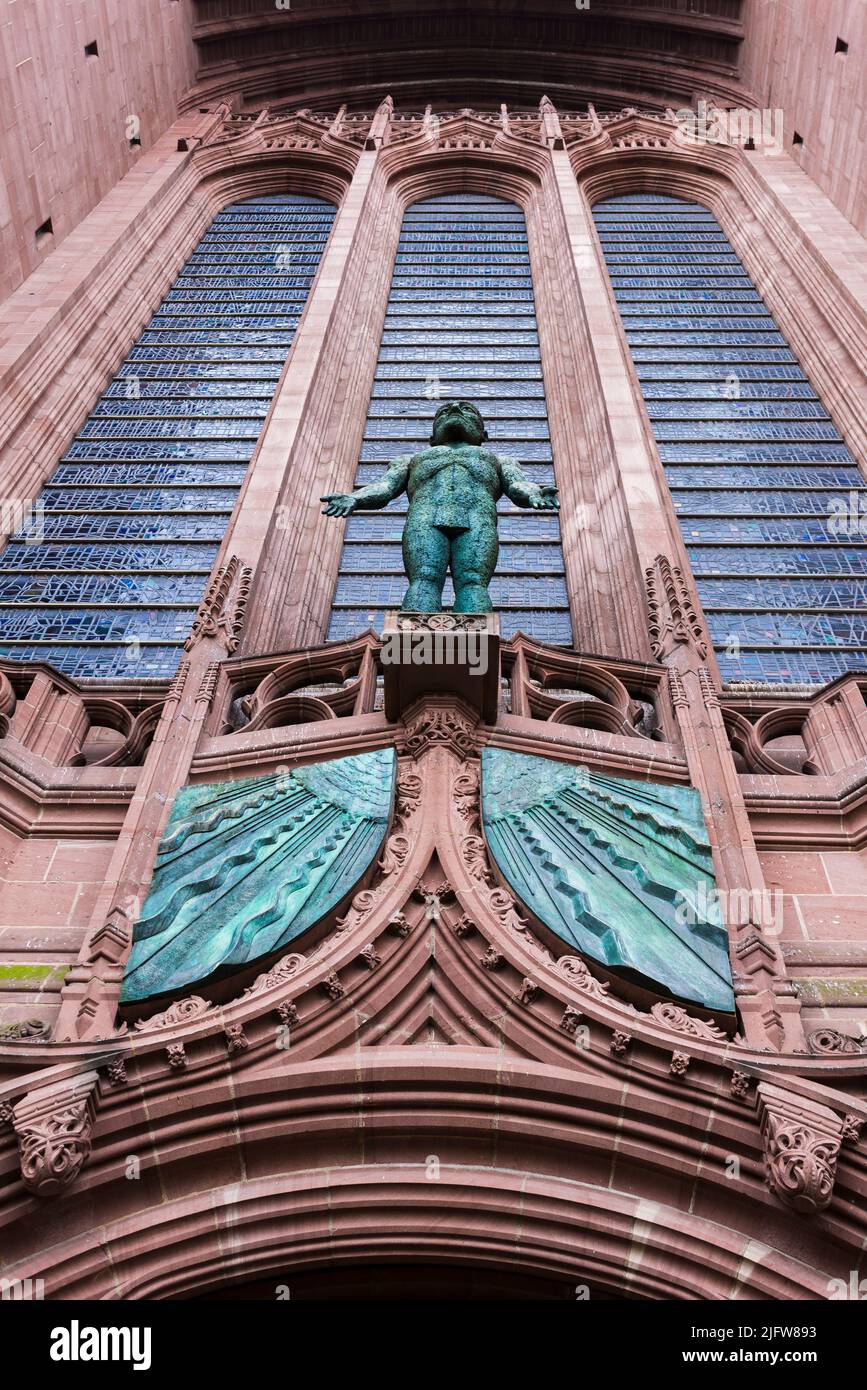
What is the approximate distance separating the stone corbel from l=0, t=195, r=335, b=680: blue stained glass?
7822 mm

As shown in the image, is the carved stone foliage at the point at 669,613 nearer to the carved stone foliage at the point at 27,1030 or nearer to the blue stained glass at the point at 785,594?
the blue stained glass at the point at 785,594

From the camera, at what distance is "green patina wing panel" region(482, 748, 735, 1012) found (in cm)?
909

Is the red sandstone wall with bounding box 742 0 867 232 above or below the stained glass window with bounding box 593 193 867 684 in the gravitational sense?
above

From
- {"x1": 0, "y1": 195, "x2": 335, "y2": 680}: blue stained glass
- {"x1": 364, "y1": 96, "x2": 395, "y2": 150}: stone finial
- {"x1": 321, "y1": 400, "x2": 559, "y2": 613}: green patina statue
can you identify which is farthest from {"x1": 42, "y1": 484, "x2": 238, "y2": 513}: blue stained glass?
{"x1": 364, "y1": 96, "x2": 395, "y2": 150}: stone finial

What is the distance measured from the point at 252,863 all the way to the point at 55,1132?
2.66 meters

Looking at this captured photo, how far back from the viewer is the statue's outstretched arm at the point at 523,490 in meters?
12.8

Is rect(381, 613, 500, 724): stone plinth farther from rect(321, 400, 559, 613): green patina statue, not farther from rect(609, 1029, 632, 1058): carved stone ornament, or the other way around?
rect(609, 1029, 632, 1058): carved stone ornament

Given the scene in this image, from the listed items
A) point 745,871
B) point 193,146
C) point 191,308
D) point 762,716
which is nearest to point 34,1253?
point 745,871

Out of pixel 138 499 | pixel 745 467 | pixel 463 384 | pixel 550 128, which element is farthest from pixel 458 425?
pixel 550 128

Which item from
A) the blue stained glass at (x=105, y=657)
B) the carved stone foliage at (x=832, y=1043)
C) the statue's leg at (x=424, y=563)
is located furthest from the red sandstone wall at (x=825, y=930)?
the blue stained glass at (x=105, y=657)

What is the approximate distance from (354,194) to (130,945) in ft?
A: 79.2

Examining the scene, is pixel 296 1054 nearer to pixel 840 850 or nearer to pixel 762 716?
pixel 840 850

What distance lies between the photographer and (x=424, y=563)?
1239 centimetres

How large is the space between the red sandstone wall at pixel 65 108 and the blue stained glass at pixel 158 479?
8.00ft
